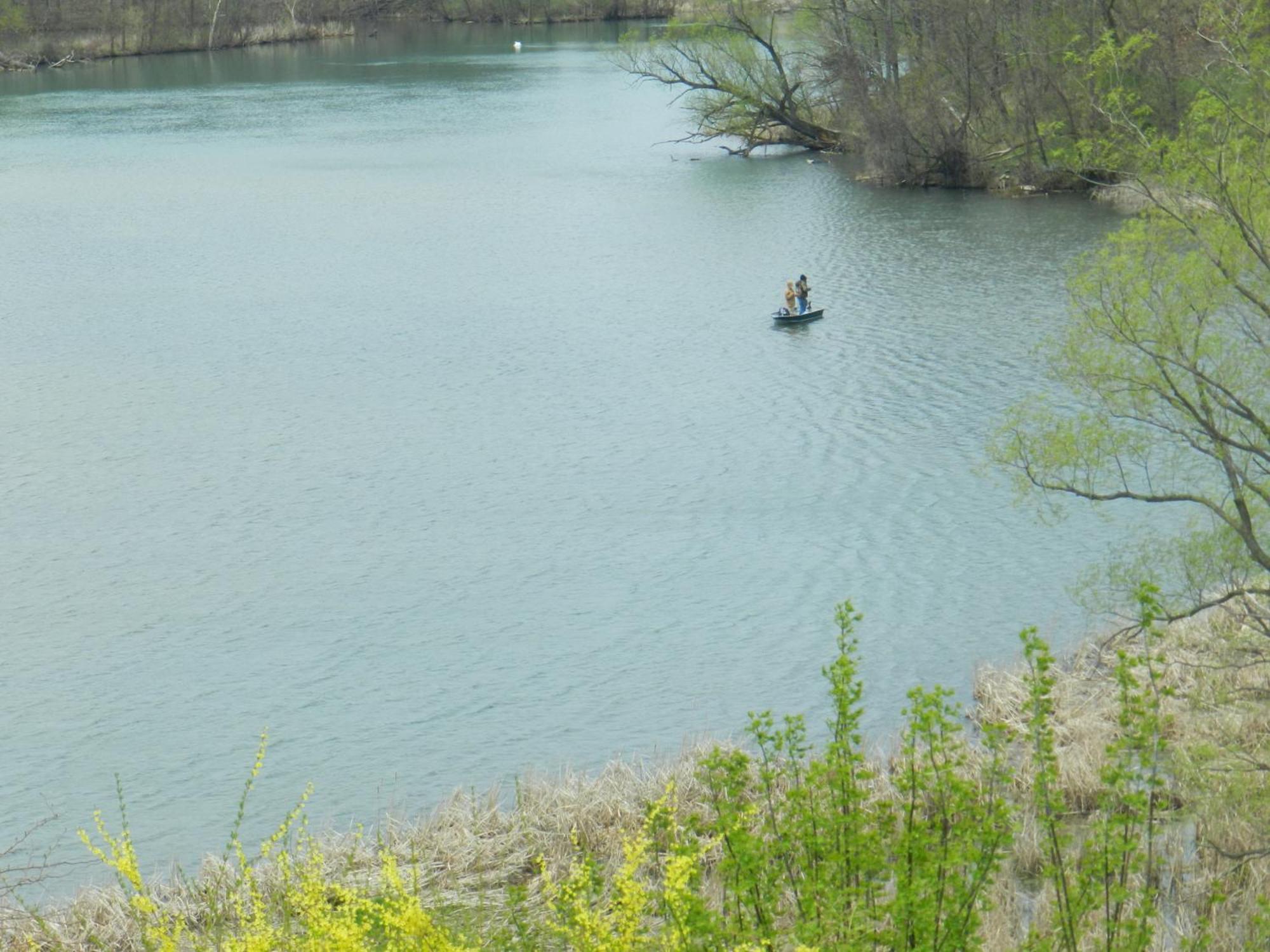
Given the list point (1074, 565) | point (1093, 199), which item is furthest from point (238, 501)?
point (1093, 199)

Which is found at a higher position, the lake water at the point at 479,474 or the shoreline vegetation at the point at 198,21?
the shoreline vegetation at the point at 198,21

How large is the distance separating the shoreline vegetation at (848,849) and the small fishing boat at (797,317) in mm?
14694

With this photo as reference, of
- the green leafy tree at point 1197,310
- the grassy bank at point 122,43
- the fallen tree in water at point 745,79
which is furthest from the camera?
the grassy bank at point 122,43

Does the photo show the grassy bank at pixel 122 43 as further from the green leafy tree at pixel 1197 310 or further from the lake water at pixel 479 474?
the green leafy tree at pixel 1197 310

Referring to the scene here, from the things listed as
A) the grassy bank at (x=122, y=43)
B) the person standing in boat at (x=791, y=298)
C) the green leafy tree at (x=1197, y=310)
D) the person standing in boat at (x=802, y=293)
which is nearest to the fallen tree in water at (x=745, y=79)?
the person standing in boat at (x=802, y=293)

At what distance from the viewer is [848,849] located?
6.35 meters

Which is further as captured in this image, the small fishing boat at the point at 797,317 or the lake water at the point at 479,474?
the small fishing boat at the point at 797,317

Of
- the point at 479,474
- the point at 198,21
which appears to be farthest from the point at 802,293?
the point at 198,21

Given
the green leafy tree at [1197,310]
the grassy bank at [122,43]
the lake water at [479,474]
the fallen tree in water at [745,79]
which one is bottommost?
the lake water at [479,474]

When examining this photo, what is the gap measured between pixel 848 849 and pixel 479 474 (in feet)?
55.5

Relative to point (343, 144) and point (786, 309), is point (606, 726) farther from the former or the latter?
point (343, 144)

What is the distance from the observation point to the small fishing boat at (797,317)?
96.8 feet

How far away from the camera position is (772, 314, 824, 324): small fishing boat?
29.5 metres

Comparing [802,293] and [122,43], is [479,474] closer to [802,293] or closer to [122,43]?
[802,293]
